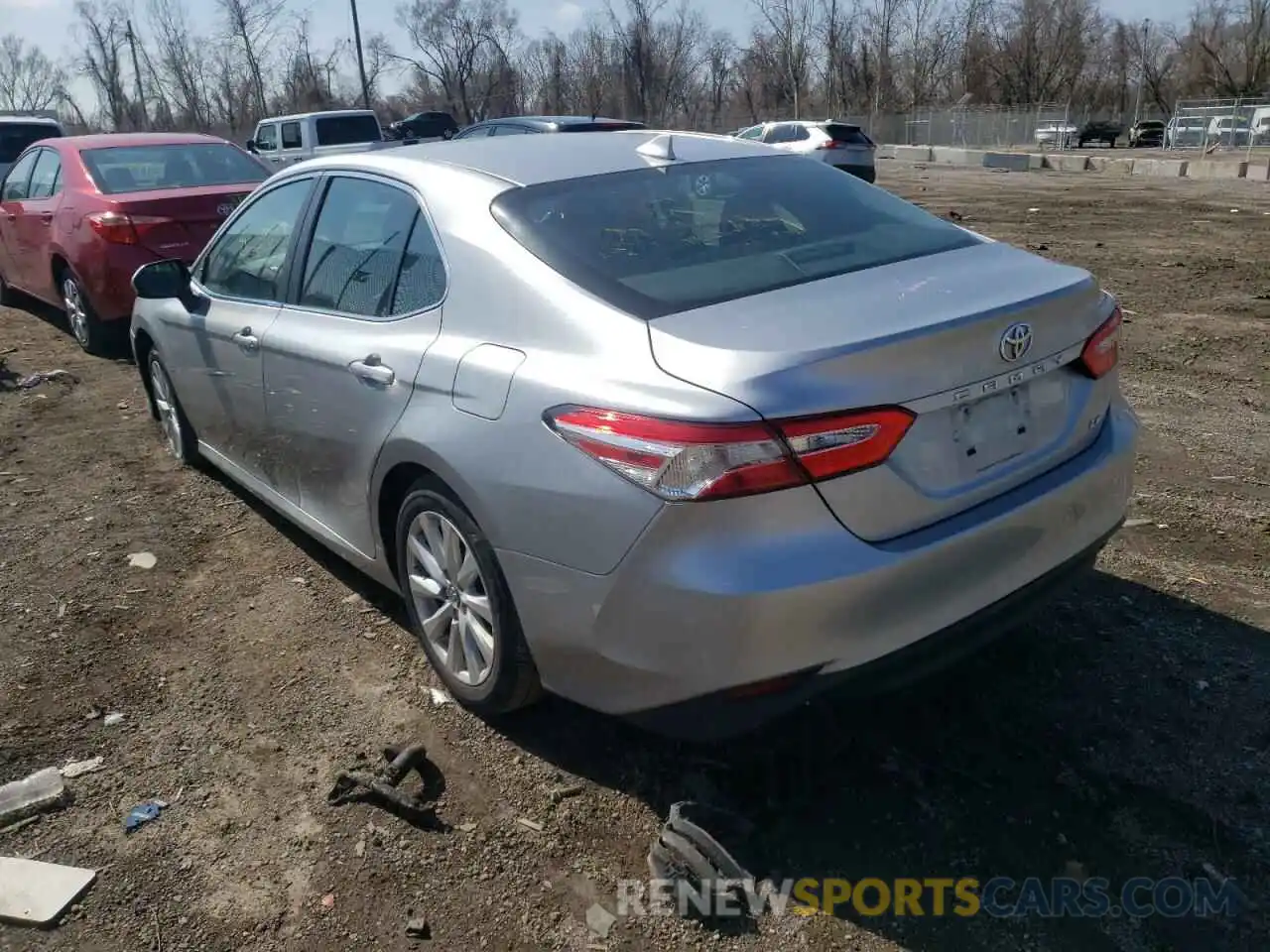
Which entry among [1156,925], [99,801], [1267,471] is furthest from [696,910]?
[1267,471]

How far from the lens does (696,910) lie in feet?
8.03

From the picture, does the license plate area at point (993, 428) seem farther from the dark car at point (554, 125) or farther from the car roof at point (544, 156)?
the dark car at point (554, 125)

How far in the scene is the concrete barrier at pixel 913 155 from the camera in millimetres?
41713

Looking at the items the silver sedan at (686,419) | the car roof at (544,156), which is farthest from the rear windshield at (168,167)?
the silver sedan at (686,419)

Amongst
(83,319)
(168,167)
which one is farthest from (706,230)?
(83,319)

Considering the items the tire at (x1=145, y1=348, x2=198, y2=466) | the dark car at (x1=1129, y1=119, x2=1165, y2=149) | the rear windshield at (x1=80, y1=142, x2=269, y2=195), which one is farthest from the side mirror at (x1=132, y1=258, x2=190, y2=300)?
the dark car at (x1=1129, y1=119, x2=1165, y2=149)

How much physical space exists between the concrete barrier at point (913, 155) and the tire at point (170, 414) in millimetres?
39697

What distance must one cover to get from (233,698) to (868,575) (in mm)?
2230

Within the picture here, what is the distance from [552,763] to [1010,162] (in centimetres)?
3461

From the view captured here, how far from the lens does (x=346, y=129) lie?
21547mm

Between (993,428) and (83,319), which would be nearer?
(993,428)

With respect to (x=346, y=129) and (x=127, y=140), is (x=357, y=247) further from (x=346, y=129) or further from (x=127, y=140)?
(x=346, y=129)

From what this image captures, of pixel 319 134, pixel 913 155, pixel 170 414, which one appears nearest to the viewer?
pixel 170 414

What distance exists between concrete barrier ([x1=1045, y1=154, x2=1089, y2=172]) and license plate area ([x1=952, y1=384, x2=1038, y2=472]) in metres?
32.4
